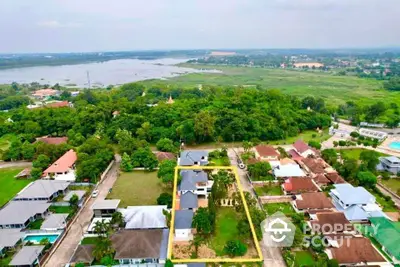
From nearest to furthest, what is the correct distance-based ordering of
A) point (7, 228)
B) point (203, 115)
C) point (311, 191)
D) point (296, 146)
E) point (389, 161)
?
point (7, 228)
point (311, 191)
point (389, 161)
point (296, 146)
point (203, 115)

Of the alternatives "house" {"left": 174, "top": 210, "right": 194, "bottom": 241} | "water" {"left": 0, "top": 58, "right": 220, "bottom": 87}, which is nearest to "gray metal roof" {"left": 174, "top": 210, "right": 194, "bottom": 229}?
"house" {"left": 174, "top": 210, "right": 194, "bottom": 241}

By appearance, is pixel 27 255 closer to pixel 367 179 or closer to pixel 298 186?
pixel 298 186

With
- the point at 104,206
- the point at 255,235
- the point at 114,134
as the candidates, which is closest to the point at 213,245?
the point at 255,235

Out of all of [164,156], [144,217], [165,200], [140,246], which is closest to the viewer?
[140,246]

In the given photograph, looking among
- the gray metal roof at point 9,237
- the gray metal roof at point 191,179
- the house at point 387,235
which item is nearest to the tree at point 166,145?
the gray metal roof at point 191,179

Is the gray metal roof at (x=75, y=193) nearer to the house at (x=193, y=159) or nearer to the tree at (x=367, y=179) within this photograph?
the house at (x=193, y=159)

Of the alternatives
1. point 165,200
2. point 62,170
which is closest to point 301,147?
point 165,200

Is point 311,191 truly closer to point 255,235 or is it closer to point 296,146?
point 255,235
